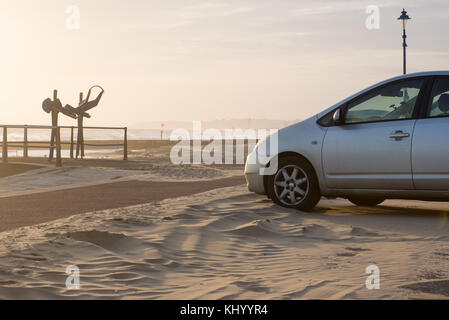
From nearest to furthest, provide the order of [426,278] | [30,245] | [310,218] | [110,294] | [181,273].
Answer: [110,294], [426,278], [181,273], [30,245], [310,218]

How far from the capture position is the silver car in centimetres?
820

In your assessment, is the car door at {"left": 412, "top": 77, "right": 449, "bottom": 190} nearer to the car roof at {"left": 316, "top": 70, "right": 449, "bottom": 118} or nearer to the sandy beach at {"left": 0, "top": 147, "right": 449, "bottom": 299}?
the car roof at {"left": 316, "top": 70, "right": 449, "bottom": 118}

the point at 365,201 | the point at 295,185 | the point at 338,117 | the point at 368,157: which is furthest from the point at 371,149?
the point at 365,201

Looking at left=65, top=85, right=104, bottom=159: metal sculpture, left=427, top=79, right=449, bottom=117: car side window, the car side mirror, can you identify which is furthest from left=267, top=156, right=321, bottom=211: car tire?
left=65, top=85, right=104, bottom=159: metal sculpture

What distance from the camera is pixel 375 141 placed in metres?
8.56

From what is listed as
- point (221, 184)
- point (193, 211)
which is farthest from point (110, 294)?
point (221, 184)

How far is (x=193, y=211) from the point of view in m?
8.97

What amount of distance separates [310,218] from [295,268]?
3.02 m

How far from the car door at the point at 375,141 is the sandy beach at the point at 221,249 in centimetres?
50

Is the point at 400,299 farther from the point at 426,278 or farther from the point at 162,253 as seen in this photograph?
the point at 162,253

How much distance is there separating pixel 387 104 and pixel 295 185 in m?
1.59

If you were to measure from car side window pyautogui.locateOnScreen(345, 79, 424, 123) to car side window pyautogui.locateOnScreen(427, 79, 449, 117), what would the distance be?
0.63ft

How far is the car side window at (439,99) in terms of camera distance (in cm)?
820

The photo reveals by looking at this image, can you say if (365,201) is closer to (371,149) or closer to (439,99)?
(371,149)
